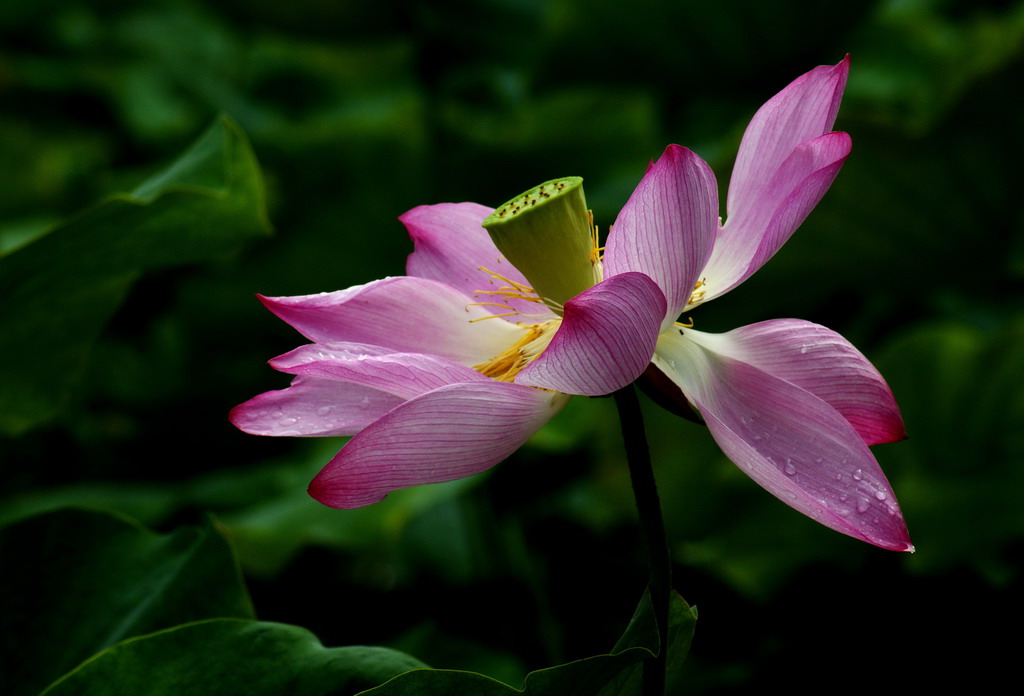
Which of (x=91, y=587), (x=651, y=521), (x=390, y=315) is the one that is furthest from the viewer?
(x=91, y=587)

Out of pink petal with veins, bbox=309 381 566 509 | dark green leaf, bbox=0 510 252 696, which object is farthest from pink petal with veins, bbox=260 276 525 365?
dark green leaf, bbox=0 510 252 696

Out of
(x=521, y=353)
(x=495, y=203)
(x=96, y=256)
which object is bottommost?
(x=495, y=203)

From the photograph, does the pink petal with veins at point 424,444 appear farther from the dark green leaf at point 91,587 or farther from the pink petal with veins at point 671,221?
the dark green leaf at point 91,587

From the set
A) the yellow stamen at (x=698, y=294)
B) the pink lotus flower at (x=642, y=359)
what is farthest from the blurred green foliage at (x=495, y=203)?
the yellow stamen at (x=698, y=294)

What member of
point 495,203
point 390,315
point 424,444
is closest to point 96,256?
point 390,315

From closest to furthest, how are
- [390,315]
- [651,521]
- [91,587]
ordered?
[651,521]
[390,315]
[91,587]

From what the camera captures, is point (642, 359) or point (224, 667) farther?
point (224, 667)

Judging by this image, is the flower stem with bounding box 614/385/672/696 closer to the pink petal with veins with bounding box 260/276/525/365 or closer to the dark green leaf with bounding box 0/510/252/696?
the pink petal with veins with bounding box 260/276/525/365

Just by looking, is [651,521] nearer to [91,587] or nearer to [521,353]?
[521,353]
